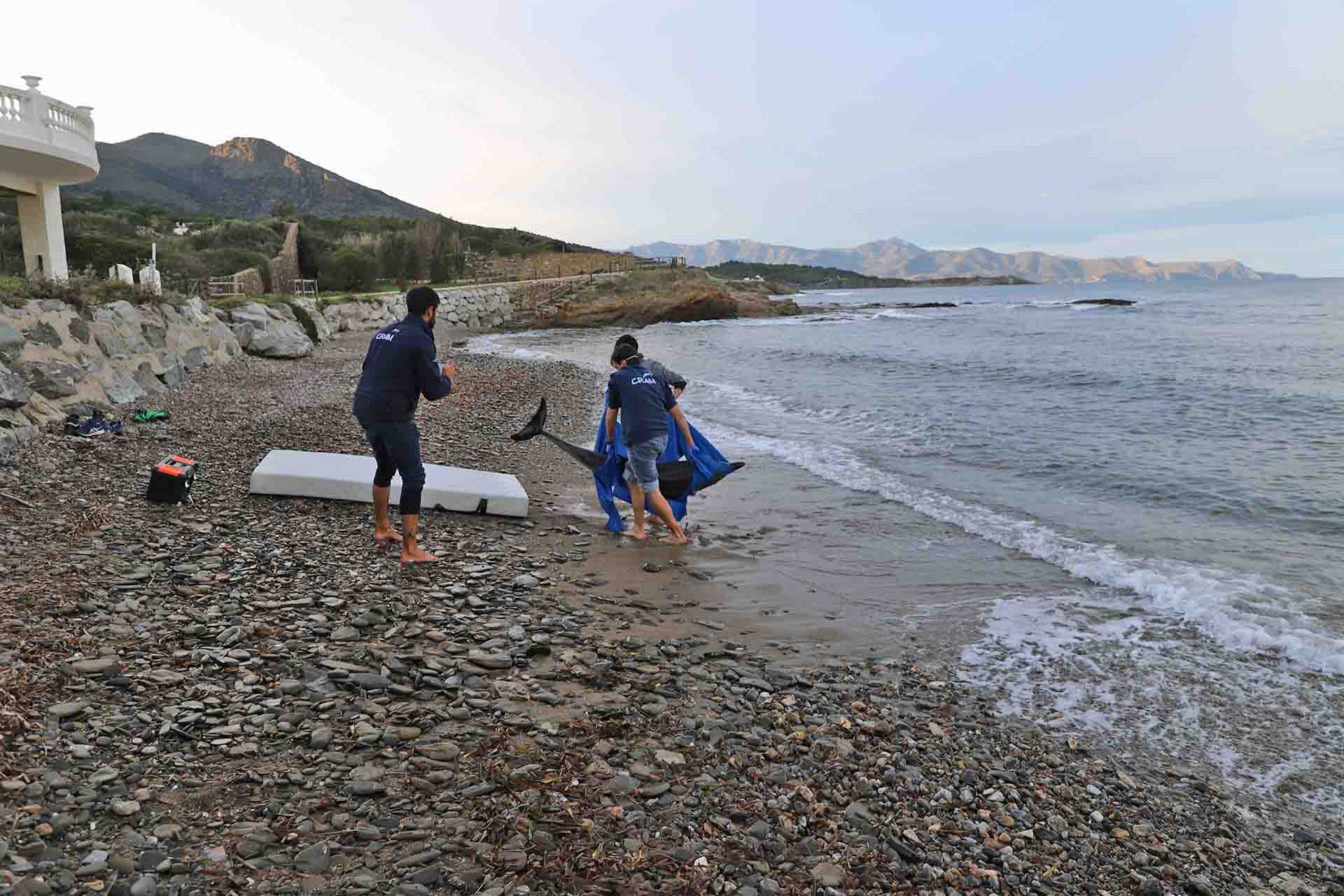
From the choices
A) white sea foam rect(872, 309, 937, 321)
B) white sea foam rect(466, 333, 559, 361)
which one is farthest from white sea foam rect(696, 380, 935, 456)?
white sea foam rect(872, 309, 937, 321)

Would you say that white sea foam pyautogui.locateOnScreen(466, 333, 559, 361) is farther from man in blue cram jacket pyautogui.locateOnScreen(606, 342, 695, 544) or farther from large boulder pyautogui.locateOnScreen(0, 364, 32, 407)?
A: man in blue cram jacket pyautogui.locateOnScreen(606, 342, 695, 544)

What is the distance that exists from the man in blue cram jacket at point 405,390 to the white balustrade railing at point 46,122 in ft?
47.5

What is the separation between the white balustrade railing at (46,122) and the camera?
15828 mm

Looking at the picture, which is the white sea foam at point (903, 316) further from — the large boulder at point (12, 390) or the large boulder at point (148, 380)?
the large boulder at point (12, 390)

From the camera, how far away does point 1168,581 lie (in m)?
7.96

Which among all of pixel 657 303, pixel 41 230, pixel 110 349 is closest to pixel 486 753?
pixel 110 349

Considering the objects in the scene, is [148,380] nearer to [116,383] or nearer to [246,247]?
[116,383]

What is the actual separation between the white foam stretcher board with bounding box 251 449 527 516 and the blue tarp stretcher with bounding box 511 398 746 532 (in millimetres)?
888

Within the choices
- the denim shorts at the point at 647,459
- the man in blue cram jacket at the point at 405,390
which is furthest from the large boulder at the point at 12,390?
the denim shorts at the point at 647,459

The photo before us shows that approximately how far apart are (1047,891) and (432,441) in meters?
10.8

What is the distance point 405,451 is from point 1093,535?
308 inches

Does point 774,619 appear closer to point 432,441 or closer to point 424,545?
point 424,545

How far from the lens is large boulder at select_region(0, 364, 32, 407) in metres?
9.38

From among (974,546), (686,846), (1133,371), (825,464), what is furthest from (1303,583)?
(1133,371)
